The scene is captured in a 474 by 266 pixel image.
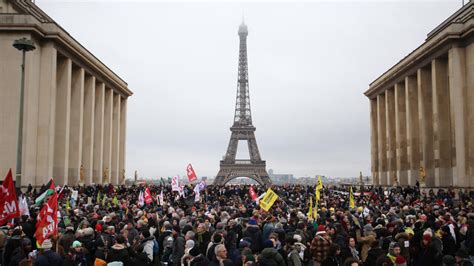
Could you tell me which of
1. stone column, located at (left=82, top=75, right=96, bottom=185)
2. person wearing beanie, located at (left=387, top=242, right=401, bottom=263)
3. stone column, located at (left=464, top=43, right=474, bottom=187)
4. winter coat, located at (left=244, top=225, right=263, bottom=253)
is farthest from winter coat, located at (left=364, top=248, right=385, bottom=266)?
stone column, located at (left=82, top=75, right=96, bottom=185)

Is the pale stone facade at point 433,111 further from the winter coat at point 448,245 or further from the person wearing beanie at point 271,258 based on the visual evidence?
the person wearing beanie at point 271,258

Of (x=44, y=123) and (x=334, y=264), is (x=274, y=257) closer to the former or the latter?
(x=334, y=264)

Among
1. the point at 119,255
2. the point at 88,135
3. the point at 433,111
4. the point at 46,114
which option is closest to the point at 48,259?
the point at 119,255

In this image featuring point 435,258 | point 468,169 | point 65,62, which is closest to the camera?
point 435,258

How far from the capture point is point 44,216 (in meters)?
10.6

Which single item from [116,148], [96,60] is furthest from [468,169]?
[116,148]

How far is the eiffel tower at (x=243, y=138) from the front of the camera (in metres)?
95.2

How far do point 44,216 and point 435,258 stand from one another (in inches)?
325

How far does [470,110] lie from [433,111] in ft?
16.3

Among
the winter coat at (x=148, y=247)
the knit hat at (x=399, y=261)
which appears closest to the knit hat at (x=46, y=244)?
the winter coat at (x=148, y=247)

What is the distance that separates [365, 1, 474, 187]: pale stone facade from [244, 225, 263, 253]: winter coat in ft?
103

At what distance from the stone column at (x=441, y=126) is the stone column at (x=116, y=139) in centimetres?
3852

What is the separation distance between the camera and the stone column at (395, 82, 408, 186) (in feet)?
178

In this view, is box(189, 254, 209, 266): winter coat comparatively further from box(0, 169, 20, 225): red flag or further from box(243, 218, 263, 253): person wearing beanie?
box(0, 169, 20, 225): red flag
